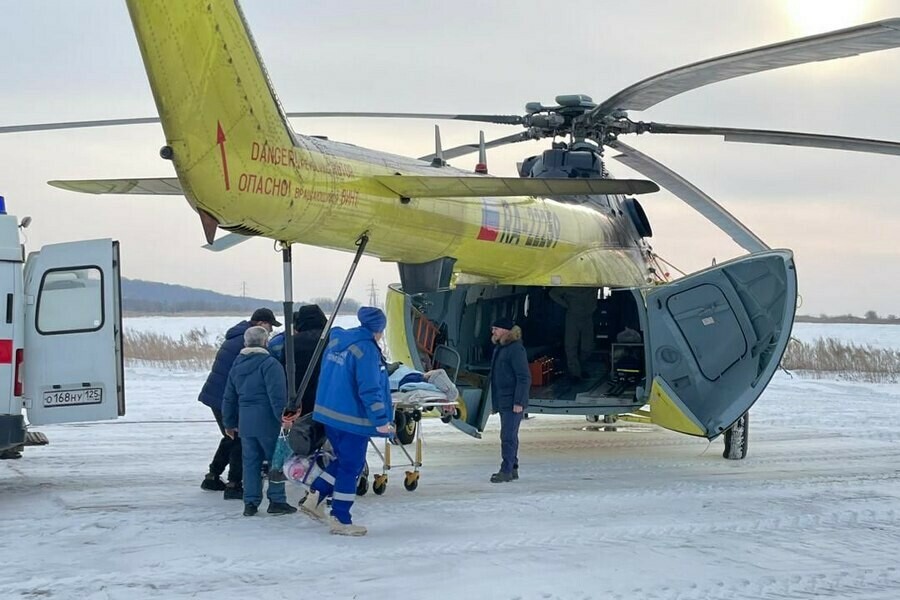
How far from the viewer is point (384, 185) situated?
24.3 ft

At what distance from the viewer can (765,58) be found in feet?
22.8

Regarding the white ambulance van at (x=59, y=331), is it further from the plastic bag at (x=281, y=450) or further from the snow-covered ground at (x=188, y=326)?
the snow-covered ground at (x=188, y=326)

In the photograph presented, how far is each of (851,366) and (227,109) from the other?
18723 mm

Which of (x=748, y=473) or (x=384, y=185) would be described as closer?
(x=384, y=185)

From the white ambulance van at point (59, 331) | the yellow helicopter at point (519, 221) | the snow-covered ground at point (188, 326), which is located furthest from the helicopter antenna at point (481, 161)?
the snow-covered ground at point (188, 326)

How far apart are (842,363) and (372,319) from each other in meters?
17.3

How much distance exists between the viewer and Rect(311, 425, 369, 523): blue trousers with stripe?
674cm

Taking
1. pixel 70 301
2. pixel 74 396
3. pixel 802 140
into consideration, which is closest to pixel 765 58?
pixel 802 140

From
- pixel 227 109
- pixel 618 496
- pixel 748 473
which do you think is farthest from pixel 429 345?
pixel 227 109

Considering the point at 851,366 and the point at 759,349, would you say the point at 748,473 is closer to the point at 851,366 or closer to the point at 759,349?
the point at 759,349

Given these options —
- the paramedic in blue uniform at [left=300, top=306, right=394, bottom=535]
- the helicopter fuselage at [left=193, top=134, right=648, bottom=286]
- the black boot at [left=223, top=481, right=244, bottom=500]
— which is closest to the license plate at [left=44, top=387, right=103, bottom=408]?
the black boot at [left=223, top=481, right=244, bottom=500]

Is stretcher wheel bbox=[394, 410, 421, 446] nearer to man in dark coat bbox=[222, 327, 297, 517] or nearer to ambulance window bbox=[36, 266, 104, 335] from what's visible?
man in dark coat bbox=[222, 327, 297, 517]

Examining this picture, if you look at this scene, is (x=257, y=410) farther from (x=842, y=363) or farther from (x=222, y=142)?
(x=842, y=363)

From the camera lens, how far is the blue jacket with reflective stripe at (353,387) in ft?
22.2
